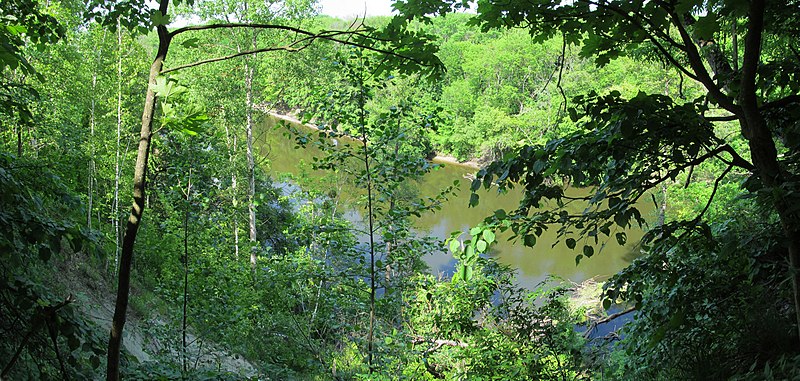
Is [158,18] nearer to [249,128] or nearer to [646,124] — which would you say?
[646,124]

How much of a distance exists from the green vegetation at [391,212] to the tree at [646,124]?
1 cm

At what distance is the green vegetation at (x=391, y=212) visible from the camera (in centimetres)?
194

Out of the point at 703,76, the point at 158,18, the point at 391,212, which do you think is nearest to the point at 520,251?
the point at 391,212

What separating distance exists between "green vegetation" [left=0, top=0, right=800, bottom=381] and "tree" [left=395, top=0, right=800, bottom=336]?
0.05ft

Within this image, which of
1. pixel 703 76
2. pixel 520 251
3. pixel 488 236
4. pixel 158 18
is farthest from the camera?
pixel 520 251

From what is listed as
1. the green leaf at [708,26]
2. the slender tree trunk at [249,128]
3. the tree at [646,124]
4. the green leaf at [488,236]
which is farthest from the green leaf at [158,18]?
the slender tree trunk at [249,128]

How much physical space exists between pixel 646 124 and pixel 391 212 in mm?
2951

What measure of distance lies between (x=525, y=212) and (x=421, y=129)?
9.14 feet

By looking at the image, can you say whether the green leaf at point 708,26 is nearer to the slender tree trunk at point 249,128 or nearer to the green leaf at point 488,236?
the green leaf at point 488,236

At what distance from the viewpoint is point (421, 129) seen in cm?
516

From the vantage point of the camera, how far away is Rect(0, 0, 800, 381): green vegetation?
194 cm

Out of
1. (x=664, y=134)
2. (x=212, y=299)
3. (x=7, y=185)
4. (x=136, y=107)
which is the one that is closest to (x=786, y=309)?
(x=664, y=134)

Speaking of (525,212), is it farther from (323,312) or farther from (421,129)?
(323,312)

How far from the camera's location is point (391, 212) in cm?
480
